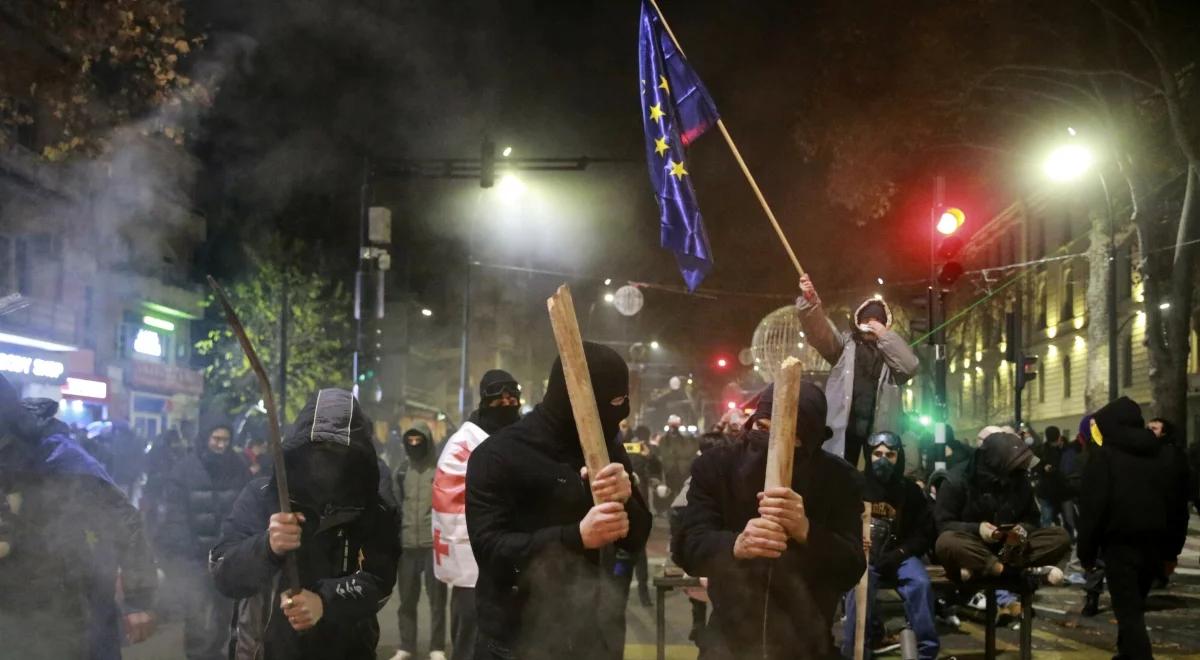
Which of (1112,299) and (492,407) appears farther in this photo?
(1112,299)

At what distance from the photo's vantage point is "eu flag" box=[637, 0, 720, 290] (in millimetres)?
6566

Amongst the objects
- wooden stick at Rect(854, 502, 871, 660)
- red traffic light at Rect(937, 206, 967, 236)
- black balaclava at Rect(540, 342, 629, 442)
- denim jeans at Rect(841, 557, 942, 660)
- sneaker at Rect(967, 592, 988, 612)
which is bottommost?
sneaker at Rect(967, 592, 988, 612)

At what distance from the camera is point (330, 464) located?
12.5ft

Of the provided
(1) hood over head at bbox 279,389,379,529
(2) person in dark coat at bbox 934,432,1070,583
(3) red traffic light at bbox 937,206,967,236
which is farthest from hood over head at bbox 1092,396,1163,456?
(1) hood over head at bbox 279,389,379,529

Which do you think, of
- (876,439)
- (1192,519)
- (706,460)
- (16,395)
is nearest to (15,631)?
(16,395)

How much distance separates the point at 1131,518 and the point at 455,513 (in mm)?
4719

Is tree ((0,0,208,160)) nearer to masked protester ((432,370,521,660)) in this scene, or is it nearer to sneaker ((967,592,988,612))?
masked protester ((432,370,521,660))

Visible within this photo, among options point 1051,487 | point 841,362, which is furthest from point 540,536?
point 1051,487

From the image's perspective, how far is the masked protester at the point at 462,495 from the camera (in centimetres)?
624

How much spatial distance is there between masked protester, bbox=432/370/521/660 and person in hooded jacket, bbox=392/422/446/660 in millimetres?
1146

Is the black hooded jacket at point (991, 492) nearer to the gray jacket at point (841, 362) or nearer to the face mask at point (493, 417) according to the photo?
the gray jacket at point (841, 362)

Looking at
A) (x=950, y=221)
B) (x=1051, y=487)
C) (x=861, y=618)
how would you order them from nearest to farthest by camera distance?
(x=861, y=618)
(x=950, y=221)
(x=1051, y=487)

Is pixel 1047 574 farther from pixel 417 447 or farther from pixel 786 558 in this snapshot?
pixel 417 447

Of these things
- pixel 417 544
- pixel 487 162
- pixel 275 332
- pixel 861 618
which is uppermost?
pixel 487 162
